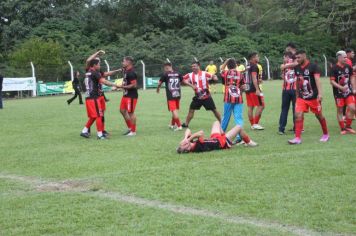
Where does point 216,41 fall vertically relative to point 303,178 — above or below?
above

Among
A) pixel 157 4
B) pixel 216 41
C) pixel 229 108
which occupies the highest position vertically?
pixel 157 4

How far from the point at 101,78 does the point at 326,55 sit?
4572 cm

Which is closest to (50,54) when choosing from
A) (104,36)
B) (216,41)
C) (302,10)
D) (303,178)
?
(104,36)

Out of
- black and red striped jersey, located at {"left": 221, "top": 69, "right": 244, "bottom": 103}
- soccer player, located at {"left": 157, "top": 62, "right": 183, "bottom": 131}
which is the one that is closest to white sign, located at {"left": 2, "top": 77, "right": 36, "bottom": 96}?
soccer player, located at {"left": 157, "top": 62, "right": 183, "bottom": 131}

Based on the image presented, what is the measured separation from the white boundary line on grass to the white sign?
27175mm

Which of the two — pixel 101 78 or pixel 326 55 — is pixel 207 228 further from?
pixel 326 55

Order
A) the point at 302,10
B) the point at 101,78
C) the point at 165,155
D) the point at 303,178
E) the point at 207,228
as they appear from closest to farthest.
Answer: the point at 207,228 < the point at 303,178 < the point at 165,155 < the point at 101,78 < the point at 302,10

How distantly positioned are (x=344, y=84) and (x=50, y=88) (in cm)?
2728

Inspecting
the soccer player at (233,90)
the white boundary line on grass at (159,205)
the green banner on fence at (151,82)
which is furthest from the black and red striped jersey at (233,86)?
the green banner on fence at (151,82)

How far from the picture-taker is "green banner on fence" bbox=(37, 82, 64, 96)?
36469 millimetres

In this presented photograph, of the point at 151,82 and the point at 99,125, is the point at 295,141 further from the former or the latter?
the point at 151,82

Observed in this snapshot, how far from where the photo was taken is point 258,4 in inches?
2494

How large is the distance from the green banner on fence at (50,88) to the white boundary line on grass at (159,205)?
2838 cm

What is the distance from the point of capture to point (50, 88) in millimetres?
36969
